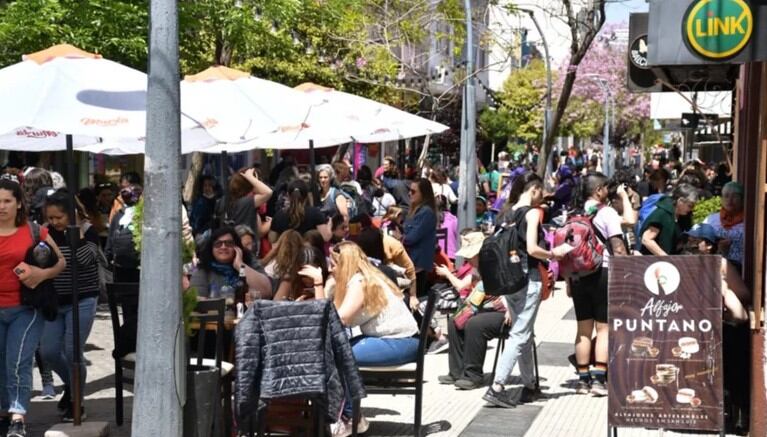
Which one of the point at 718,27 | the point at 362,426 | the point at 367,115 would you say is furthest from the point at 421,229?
the point at 718,27

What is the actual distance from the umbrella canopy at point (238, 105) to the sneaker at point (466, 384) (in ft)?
9.42

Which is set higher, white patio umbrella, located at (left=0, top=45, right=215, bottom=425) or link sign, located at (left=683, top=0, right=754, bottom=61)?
link sign, located at (left=683, top=0, right=754, bottom=61)

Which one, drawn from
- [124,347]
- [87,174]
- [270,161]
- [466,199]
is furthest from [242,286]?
[270,161]

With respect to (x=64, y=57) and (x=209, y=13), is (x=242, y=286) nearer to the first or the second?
(x=64, y=57)

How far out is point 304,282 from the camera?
8.57m

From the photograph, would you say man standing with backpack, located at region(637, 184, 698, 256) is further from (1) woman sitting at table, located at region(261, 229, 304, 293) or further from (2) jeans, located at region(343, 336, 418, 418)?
(1) woman sitting at table, located at region(261, 229, 304, 293)

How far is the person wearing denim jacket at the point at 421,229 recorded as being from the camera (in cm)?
1320

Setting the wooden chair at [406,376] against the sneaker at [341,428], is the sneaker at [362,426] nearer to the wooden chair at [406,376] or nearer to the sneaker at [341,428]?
the sneaker at [341,428]

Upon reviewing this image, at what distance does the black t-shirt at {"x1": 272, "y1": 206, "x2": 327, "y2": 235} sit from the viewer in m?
12.3

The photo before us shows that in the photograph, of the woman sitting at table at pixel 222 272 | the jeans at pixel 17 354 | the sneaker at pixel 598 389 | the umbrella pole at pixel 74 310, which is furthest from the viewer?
the sneaker at pixel 598 389

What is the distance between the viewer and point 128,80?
8562 millimetres

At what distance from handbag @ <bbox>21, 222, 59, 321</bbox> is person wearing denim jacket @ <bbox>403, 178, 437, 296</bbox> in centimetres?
529

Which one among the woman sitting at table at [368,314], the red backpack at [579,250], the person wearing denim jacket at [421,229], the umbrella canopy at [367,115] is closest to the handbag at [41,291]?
the woman sitting at table at [368,314]

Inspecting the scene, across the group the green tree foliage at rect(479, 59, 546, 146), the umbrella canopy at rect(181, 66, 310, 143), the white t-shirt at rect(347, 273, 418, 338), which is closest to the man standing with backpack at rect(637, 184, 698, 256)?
the umbrella canopy at rect(181, 66, 310, 143)
